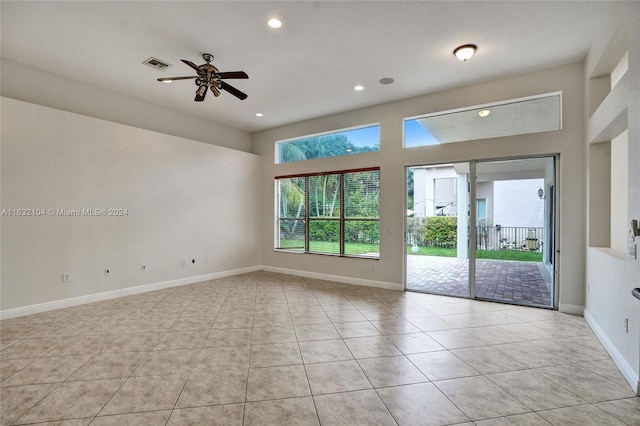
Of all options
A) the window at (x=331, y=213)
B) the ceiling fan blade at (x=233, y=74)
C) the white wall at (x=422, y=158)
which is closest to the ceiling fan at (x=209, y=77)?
the ceiling fan blade at (x=233, y=74)

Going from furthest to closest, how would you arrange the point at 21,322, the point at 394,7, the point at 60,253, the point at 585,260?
1. the point at 60,253
2. the point at 585,260
3. the point at 21,322
4. the point at 394,7

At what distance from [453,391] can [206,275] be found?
5301mm

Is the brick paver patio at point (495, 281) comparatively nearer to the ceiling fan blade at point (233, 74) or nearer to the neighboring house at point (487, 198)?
the neighboring house at point (487, 198)

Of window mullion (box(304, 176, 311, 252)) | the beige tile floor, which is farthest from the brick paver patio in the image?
window mullion (box(304, 176, 311, 252))

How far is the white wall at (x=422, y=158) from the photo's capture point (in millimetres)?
4160

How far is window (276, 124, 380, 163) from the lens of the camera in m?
6.01

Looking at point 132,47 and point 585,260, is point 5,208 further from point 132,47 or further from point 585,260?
point 585,260

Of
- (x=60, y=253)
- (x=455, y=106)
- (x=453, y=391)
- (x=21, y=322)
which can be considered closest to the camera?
(x=453, y=391)

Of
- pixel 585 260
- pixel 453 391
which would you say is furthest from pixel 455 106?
pixel 453 391

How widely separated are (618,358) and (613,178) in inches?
86.9

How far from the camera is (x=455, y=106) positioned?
4969mm

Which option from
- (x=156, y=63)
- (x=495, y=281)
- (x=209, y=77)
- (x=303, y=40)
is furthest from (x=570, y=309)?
(x=156, y=63)

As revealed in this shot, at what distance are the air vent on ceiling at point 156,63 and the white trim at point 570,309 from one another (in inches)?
259

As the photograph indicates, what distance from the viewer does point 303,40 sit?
361cm
